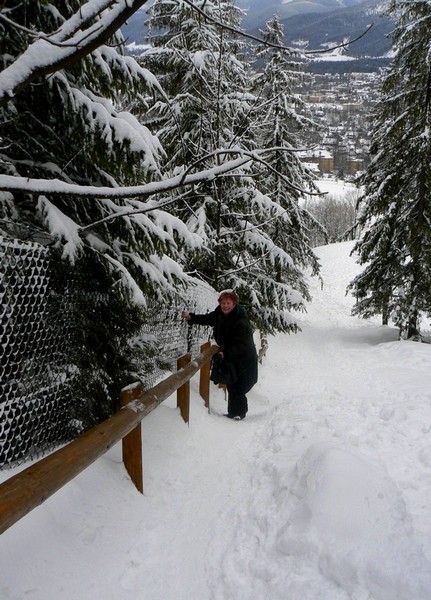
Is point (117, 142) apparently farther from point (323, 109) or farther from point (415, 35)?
point (323, 109)

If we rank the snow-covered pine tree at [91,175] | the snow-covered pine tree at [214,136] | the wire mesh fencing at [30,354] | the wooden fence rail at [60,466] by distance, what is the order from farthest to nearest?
1. the snow-covered pine tree at [214,136]
2. the snow-covered pine tree at [91,175]
3. the wire mesh fencing at [30,354]
4. the wooden fence rail at [60,466]

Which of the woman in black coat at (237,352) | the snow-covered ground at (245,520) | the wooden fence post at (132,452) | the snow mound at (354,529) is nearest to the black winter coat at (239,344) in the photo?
the woman in black coat at (237,352)

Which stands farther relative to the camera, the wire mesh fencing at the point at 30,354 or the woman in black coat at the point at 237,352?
the woman in black coat at the point at 237,352

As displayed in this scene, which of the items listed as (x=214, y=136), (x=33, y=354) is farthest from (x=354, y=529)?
(x=214, y=136)

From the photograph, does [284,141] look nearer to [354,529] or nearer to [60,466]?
[354,529]

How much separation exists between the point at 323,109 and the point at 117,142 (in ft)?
57.2

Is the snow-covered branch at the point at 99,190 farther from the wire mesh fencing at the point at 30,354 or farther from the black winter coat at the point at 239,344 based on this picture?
Answer: the black winter coat at the point at 239,344

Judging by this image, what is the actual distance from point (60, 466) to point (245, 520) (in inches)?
64.5

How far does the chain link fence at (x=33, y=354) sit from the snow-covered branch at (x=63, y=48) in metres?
1.03

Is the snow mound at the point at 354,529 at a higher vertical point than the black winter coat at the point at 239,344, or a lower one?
lower

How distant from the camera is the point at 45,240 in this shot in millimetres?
3641

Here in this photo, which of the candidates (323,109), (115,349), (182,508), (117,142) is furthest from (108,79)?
(323,109)

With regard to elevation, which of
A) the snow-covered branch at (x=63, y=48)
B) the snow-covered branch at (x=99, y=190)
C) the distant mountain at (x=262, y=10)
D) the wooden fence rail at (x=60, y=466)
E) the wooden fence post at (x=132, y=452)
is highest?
the distant mountain at (x=262, y=10)

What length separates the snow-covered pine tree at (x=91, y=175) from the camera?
3508 millimetres
